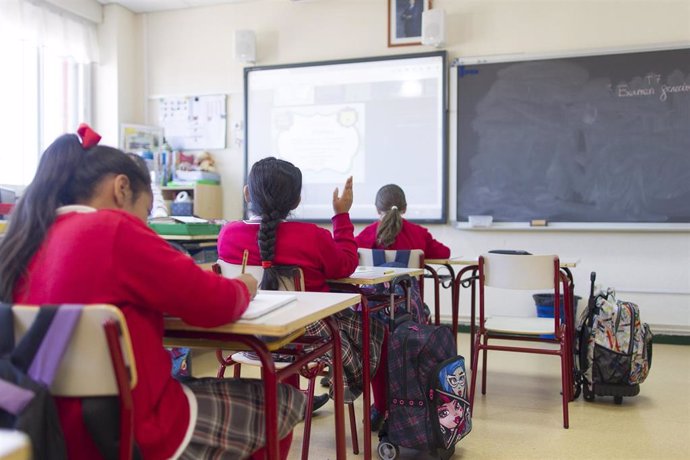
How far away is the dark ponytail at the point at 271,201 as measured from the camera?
173 centimetres

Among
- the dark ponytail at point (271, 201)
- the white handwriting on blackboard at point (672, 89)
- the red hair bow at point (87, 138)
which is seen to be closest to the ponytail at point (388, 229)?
the dark ponytail at point (271, 201)

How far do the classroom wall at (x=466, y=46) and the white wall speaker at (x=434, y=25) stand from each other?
0.51ft

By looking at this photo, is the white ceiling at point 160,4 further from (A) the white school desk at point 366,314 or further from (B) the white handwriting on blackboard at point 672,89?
(A) the white school desk at point 366,314

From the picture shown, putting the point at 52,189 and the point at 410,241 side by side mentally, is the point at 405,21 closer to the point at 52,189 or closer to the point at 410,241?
the point at 410,241

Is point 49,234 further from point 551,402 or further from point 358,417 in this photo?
point 551,402

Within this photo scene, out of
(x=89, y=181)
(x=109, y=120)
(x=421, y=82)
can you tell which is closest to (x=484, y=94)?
(x=421, y=82)

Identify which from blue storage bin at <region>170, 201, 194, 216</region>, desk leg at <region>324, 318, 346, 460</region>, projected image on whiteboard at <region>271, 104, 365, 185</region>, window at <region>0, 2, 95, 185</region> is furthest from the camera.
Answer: blue storage bin at <region>170, 201, 194, 216</region>

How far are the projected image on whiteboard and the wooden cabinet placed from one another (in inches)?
24.7

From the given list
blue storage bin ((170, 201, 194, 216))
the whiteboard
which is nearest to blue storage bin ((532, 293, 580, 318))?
the whiteboard

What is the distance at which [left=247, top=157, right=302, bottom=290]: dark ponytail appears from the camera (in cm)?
173

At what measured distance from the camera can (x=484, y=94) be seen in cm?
421

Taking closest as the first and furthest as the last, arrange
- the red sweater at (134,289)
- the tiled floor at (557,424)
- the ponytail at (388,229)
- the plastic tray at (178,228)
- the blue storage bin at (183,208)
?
the red sweater at (134,289) → the tiled floor at (557,424) → the ponytail at (388,229) → the plastic tray at (178,228) → the blue storage bin at (183,208)

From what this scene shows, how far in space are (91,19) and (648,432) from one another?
4.86 m

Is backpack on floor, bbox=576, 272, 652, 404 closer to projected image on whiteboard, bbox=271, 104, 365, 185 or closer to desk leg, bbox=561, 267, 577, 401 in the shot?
desk leg, bbox=561, 267, 577, 401
